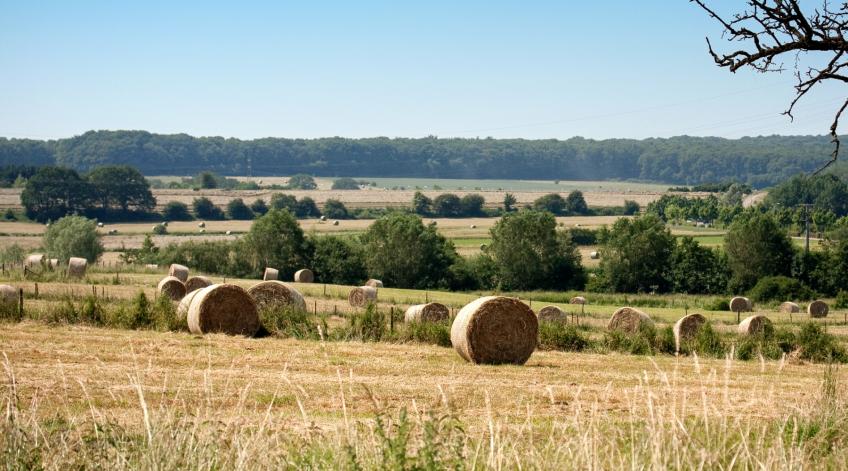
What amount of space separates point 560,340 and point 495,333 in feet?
12.5

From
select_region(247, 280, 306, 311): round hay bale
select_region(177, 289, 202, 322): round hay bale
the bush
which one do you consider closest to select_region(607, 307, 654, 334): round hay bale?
select_region(247, 280, 306, 311): round hay bale

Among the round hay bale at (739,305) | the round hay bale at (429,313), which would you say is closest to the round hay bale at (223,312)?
the round hay bale at (429,313)

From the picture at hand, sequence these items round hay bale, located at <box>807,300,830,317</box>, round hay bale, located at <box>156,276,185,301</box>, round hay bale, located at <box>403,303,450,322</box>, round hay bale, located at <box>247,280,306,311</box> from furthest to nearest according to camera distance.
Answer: round hay bale, located at <box>807,300,830,317</box>, round hay bale, located at <box>156,276,185,301</box>, round hay bale, located at <box>403,303,450,322</box>, round hay bale, located at <box>247,280,306,311</box>

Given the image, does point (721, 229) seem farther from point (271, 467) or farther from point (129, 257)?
point (271, 467)

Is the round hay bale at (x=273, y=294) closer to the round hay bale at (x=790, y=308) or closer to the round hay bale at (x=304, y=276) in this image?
the round hay bale at (x=304, y=276)

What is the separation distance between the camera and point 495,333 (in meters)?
18.8

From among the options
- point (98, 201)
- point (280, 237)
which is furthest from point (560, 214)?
point (280, 237)

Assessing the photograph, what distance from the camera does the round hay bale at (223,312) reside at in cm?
2145

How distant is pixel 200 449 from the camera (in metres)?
6.55

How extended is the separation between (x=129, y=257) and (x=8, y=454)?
234 ft

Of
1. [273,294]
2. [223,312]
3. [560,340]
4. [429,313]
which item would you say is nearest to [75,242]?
[429,313]

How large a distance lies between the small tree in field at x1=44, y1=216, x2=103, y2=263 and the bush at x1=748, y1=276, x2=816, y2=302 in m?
45.2

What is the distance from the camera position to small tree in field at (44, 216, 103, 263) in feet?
233

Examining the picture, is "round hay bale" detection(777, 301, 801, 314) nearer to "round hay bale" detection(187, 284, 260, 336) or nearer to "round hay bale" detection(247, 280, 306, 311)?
"round hay bale" detection(247, 280, 306, 311)
